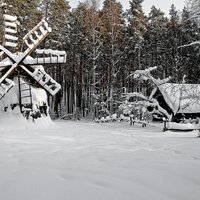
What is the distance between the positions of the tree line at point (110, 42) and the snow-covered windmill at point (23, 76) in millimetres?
13217

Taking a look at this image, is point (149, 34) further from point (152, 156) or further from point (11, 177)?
point (11, 177)

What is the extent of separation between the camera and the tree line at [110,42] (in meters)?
33.4

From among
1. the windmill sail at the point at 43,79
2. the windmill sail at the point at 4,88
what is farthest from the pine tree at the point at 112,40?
the windmill sail at the point at 4,88

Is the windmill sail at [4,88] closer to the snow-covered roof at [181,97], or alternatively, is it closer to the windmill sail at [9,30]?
the windmill sail at [9,30]

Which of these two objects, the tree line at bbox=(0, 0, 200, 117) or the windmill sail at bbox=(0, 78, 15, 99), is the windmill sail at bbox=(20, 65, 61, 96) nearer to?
the windmill sail at bbox=(0, 78, 15, 99)

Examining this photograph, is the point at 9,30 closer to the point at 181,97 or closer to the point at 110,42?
the point at 181,97

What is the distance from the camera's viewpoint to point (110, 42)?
3597 cm

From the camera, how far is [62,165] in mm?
6215

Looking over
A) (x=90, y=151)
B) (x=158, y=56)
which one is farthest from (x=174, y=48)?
(x=90, y=151)

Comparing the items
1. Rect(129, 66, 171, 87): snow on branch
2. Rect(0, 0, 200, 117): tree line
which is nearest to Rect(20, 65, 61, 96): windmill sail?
Rect(129, 66, 171, 87): snow on branch

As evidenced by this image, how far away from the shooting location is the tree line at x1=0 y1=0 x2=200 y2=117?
110ft

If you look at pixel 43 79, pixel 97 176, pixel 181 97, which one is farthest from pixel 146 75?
pixel 97 176

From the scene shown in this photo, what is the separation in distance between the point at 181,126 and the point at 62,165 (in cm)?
1205

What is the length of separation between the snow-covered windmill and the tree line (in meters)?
13.2
